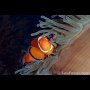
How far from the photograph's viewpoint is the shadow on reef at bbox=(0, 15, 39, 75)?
3168 millimetres

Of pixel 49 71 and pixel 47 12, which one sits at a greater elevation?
pixel 47 12

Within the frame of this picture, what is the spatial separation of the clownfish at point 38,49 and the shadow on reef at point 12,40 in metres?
0.08

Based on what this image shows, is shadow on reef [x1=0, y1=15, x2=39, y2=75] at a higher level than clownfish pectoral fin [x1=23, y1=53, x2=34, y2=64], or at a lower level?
higher

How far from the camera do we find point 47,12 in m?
3.22

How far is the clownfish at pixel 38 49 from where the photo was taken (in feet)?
10.3

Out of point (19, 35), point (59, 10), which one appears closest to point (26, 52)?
point (19, 35)

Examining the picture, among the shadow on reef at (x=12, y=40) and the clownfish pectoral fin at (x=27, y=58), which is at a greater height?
the shadow on reef at (x=12, y=40)

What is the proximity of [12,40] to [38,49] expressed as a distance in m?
0.32

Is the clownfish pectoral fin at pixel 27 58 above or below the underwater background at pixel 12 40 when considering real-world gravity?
below

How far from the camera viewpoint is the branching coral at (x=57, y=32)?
3191 mm

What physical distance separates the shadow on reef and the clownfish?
0.26 feet

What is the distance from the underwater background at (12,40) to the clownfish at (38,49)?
0.23 feet
